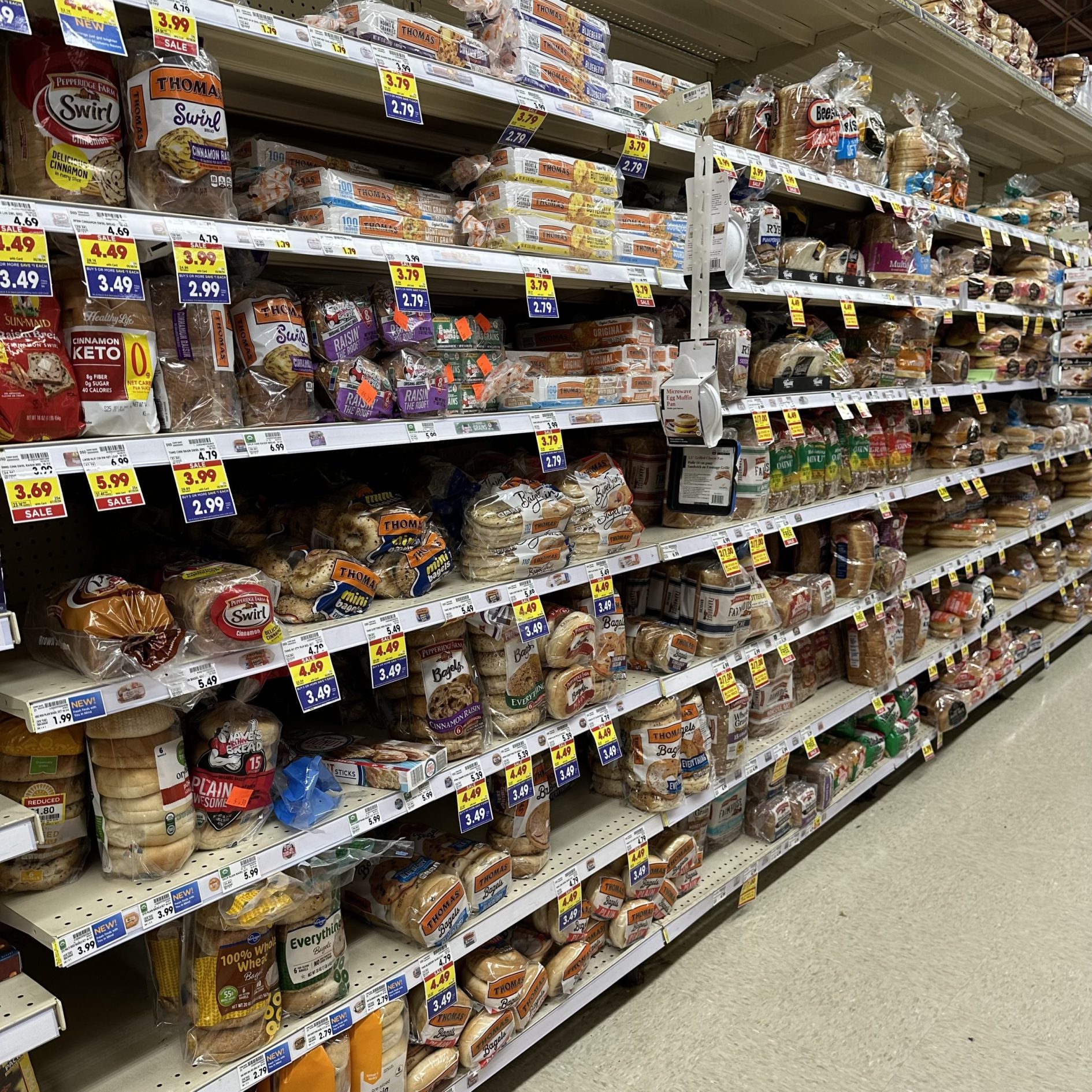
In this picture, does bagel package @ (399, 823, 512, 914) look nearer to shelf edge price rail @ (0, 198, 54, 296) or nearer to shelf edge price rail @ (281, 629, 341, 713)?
shelf edge price rail @ (281, 629, 341, 713)

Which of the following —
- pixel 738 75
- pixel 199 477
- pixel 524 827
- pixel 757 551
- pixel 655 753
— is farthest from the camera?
pixel 738 75

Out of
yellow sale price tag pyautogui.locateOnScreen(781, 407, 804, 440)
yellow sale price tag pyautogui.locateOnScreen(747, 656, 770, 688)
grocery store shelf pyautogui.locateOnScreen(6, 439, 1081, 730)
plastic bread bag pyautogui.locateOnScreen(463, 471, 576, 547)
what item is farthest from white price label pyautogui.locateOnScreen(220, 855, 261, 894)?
yellow sale price tag pyautogui.locateOnScreen(781, 407, 804, 440)

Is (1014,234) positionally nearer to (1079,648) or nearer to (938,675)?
(938,675)

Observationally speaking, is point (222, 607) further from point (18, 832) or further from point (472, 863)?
point (472, 863)

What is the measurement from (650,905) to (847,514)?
1.51m

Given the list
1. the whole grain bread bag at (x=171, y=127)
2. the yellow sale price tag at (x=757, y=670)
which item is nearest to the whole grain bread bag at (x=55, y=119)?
the whole grain bread bag at (x=171, y=127)

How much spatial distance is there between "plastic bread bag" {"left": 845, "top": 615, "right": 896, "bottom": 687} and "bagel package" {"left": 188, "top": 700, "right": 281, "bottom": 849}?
2227 millimetres

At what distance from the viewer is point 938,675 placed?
3.60 m

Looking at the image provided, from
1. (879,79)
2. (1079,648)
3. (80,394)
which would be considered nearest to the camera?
(80,394)

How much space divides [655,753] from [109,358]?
1.54 metres

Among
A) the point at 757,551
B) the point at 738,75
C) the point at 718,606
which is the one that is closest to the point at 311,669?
the point at 718,606

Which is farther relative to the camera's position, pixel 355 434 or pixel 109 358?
pixel 355 434

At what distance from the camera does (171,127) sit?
3.90 ft

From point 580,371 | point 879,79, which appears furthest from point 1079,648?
point 580,371
